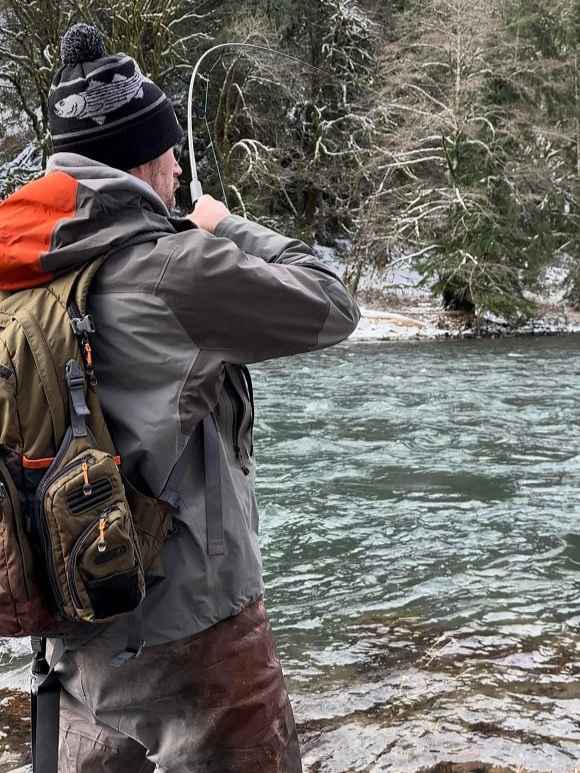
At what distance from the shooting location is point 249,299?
179 cm

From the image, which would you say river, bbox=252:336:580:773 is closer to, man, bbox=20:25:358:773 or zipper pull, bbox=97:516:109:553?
man, bbox=20:25:358:773

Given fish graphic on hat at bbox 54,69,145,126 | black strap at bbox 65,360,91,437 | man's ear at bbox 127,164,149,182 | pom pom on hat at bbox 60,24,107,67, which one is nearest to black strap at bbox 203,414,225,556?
black strap at bbox 65,360,91,437

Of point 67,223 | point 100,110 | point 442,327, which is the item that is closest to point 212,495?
point 67,223

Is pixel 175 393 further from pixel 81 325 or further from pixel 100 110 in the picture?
pixel 100 110

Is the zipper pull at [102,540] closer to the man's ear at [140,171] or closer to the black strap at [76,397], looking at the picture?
the black strap at [76,397]

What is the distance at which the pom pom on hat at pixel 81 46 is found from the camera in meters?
1.93

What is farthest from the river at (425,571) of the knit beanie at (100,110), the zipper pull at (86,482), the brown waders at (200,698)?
the knit beanie at (100,110)

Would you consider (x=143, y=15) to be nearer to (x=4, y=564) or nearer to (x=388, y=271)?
(x=388, y=271)

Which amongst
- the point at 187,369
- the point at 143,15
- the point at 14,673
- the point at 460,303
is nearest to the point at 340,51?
the point at 143,15

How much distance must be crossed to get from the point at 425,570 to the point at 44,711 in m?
3.97

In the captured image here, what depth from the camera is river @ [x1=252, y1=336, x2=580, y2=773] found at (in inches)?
142

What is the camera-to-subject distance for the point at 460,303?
20672 millimetres

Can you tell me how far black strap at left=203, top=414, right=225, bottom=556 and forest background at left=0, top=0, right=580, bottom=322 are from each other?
17.4m

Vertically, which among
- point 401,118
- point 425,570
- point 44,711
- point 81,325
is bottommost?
point 401,118
